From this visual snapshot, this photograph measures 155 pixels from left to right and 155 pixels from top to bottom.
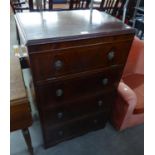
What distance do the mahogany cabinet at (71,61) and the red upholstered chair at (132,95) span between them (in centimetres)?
13

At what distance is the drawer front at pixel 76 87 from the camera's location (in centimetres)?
96

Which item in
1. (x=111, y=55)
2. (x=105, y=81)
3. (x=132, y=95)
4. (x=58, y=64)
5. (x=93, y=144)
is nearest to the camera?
(x=58, y=64)

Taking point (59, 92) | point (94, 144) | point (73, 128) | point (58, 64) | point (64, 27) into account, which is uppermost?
point (64, 27)

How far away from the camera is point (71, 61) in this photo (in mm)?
899

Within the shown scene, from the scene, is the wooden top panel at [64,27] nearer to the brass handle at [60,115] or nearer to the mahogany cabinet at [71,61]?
the mahogany cabinet at [71,61]

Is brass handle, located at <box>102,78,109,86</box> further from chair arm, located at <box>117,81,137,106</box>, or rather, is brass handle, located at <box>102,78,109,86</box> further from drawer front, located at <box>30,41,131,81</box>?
chair arm, located at <box>117,81,137,106</box>

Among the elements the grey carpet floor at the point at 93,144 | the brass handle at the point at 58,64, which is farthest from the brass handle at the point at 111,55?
the grey carpet floor at the point at 93,144

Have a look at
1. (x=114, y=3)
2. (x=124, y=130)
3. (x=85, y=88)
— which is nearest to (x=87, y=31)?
(x=85, y=88)

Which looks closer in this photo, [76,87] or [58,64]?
[58,64]

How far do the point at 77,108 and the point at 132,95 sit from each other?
49 centimetres

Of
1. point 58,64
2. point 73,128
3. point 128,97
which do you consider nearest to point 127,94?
point 128,97

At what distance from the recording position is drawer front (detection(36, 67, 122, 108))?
0.96 meters

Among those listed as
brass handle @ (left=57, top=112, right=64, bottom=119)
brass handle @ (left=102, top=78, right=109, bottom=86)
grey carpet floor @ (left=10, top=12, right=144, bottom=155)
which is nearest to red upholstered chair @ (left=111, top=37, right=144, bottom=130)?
grey carpet floor @ (left=10, top=12, right=144, bottom=155)

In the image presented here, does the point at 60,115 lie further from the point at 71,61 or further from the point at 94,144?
the point at 94,144
